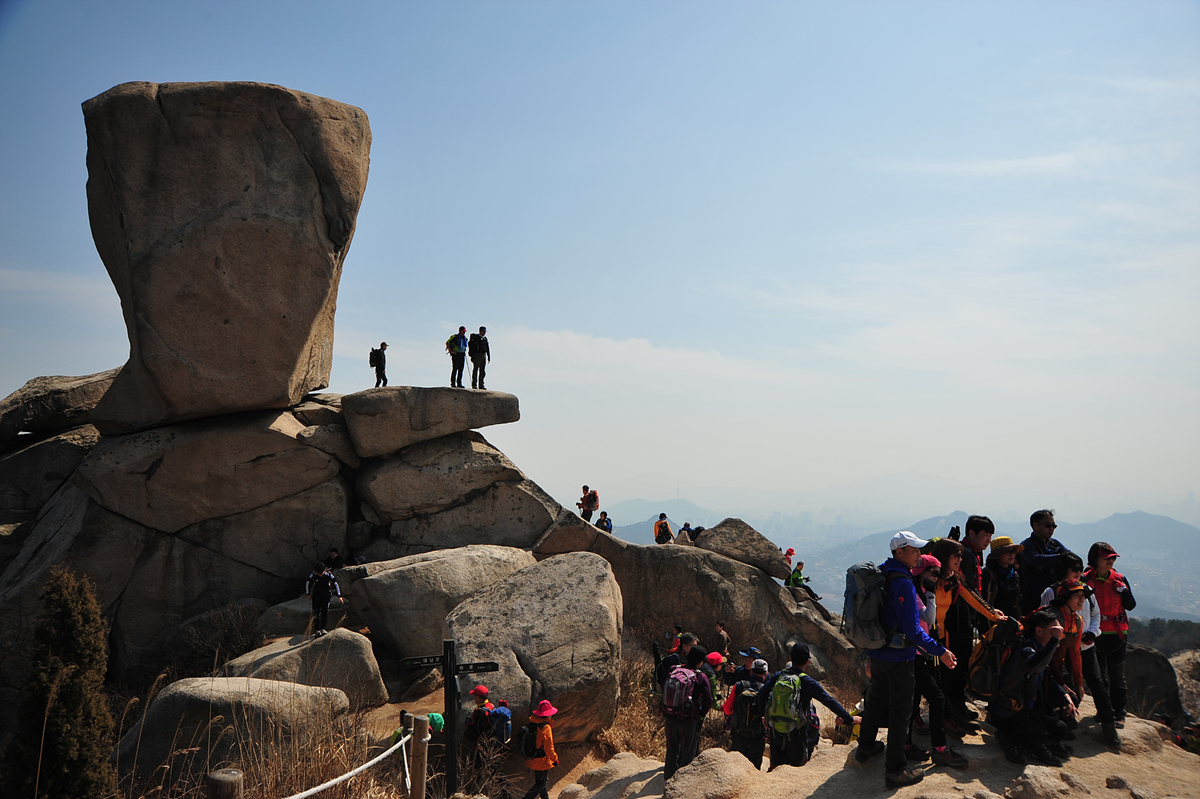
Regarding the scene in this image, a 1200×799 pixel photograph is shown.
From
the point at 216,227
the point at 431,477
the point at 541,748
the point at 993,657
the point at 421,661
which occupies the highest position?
the point at 216,227

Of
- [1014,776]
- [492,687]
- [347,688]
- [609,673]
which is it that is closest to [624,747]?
[609,673]

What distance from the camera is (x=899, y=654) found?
17.2ft

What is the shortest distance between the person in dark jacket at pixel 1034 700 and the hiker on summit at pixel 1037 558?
141 cm

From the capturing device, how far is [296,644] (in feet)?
39.3

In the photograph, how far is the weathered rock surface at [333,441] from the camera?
16.3 metres

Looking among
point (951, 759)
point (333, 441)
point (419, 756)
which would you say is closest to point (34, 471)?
point (333, 441)

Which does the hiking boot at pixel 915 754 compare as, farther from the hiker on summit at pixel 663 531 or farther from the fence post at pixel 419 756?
the hiker on summit at pixel 663 531

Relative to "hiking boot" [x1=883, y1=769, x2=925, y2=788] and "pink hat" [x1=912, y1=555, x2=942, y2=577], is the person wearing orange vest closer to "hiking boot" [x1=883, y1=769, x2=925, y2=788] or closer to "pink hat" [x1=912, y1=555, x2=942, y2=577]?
"pink hat" [x1=912, y1=555, x2=942, y2=577]

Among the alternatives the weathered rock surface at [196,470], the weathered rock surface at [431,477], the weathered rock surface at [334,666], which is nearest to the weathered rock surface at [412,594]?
the weathered rock surface at [334,666]

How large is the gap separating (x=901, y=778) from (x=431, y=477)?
43.2 ft

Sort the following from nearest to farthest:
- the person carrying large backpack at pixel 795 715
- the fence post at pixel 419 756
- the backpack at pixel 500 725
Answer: the fence post at pixel 419 756 < the person carrying large backpack at pixel 795 715 < the backpack at pixel 500 725

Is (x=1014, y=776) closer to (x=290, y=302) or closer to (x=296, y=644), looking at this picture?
(x=296, y=644)

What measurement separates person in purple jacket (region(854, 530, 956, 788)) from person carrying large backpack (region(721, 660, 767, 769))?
6.03ft

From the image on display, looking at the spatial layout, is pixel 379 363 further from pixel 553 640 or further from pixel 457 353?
pixel 553 640
